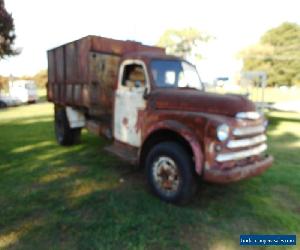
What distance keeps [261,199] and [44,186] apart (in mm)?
3792

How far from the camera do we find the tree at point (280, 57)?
62.7m

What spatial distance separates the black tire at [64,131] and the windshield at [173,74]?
429cm

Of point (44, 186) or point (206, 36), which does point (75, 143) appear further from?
point (206, 36)

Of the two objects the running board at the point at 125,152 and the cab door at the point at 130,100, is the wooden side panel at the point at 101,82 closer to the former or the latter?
the cab door at the point at 130,100

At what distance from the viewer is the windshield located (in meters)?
5.41

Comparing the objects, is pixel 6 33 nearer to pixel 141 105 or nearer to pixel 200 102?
pixel 141 105

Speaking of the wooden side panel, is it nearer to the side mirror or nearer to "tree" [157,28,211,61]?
the side mirror

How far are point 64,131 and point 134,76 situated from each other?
12.9 ft

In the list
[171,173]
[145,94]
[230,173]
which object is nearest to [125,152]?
[145,94]

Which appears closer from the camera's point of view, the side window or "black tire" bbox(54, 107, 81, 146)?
the side window

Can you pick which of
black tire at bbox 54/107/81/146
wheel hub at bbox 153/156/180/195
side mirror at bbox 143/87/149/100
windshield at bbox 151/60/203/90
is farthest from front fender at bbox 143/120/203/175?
black tire at bbox 54/107/81/146

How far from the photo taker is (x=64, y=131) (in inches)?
351

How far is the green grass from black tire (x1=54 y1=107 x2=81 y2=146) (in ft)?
5.46

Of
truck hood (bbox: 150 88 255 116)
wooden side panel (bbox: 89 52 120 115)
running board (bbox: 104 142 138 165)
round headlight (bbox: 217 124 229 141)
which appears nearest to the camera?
round headlight (bbox: 217 124 229 141)
